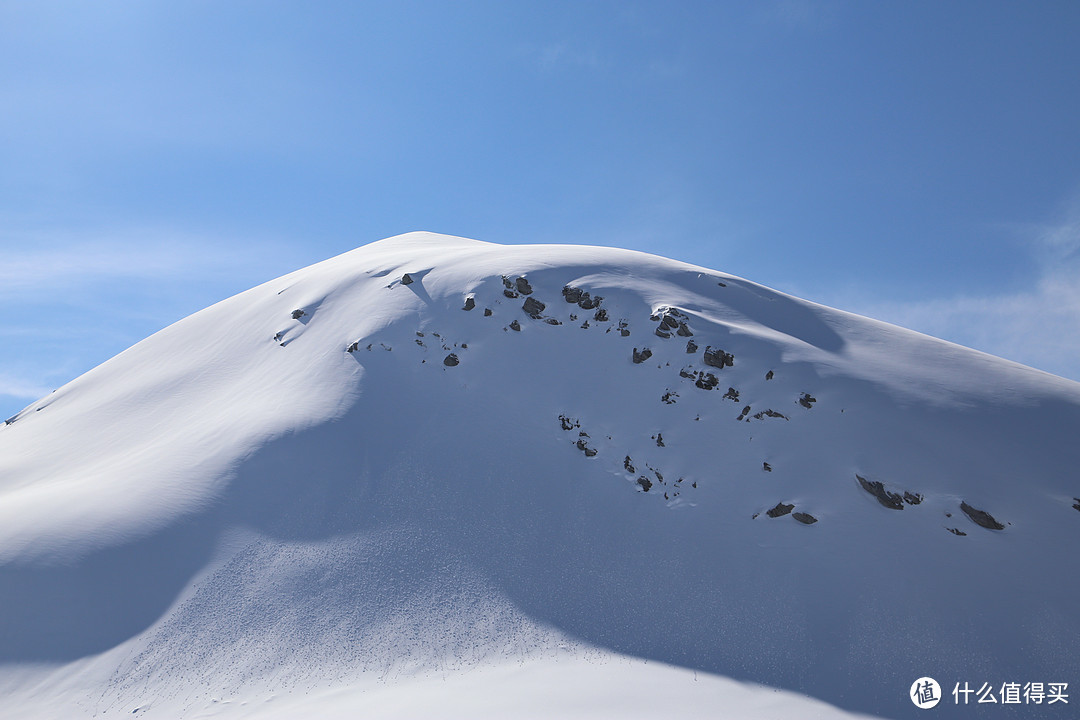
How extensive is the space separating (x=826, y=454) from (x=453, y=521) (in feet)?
36.7

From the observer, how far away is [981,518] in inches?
619

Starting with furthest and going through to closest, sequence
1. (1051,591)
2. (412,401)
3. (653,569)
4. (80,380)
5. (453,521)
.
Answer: (80,380) < (412,401) < (453,521) < (653,569) < (1051,591)

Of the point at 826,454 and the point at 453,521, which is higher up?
the point at 826,454

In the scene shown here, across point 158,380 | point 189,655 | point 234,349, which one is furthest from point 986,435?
point 158,380

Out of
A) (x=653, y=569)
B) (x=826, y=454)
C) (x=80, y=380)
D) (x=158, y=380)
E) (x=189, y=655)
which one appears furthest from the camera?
(x=80, y=380)

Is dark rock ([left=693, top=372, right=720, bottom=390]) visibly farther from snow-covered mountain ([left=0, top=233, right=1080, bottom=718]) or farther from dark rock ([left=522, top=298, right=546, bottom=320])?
dark rock ([left=522, top=298, right=546, bottom=320])

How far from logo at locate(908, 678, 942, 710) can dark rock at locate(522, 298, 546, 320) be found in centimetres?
1666

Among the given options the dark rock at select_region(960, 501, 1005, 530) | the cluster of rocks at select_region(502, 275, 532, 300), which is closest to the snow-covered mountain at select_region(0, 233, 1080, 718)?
the dark rock at select_region(960, 501, 1005, 530)

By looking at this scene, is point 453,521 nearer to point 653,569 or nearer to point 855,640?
point 653,569

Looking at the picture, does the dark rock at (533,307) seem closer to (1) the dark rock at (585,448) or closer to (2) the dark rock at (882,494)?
(1) the dark rock at (585,448)

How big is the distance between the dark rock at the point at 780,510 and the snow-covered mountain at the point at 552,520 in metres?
0.12

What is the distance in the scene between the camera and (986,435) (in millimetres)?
18203

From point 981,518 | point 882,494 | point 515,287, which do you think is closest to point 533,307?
point 515,287

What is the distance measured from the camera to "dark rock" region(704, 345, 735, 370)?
69.6ft
